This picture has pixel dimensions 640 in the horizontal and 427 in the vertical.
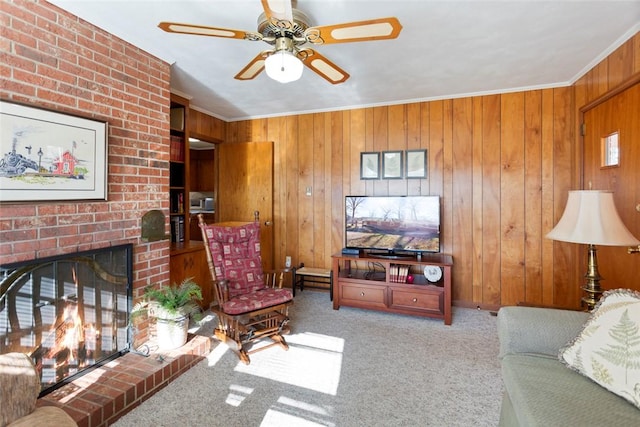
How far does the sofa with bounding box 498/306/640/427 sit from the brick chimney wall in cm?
241

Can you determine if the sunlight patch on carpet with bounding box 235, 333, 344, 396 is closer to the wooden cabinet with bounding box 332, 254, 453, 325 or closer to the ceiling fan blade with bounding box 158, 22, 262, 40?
the wooden cabinet with bounding box 332, 254, 453, 325

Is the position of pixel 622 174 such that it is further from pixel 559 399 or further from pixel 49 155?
pixel 49 155

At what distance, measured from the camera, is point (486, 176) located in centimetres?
338

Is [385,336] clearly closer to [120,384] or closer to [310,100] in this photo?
[120,384]

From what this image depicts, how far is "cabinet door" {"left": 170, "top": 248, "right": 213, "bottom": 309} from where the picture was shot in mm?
2943

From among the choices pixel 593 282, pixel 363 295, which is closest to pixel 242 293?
pixel 363 295

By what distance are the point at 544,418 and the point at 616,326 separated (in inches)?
21.6

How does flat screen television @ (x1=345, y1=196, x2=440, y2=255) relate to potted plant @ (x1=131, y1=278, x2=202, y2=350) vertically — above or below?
above

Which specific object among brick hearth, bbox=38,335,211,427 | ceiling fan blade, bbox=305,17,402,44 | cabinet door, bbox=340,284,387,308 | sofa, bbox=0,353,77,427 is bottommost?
brick hearth, bbox=38,335,211,427

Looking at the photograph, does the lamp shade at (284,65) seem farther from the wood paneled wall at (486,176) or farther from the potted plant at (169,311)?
the wood paneled wall at (486,176)

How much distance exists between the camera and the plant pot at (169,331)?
2.24 metres

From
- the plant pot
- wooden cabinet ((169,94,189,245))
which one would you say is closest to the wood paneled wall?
wooden cabinet ((169,94,189,245))

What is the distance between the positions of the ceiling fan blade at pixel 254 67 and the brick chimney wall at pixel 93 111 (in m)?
0.89

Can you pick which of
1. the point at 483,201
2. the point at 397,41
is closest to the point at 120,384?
the point at 397,41
